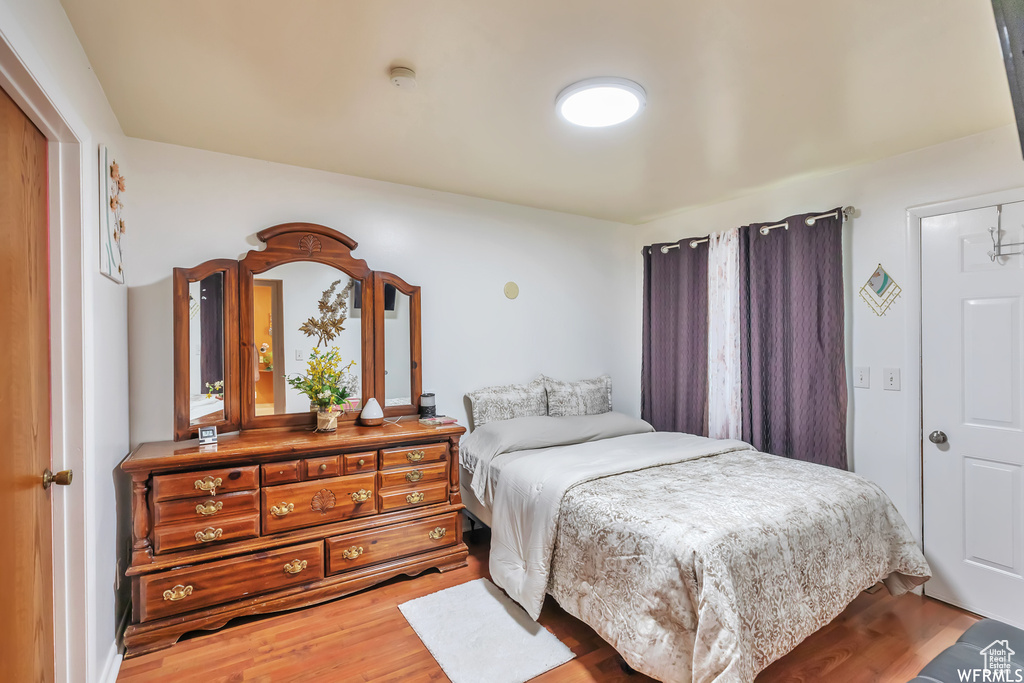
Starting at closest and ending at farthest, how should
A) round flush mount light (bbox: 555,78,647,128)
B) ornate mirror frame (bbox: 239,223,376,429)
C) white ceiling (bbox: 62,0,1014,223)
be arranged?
white ceiling (bbox: 62,0,1014,223), round flush mount light (bbox: 555,78,647,128), ornate mirror frame (bbox: 239,223,376,429)

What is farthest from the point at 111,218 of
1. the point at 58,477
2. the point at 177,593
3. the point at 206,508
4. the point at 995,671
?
the point at 995,671

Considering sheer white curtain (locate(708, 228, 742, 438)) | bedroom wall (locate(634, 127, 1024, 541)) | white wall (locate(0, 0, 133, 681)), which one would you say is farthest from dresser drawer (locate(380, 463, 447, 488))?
bedroom wall (locate(634, 127, 1024, 541))

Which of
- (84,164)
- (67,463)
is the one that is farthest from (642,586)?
(84,164)

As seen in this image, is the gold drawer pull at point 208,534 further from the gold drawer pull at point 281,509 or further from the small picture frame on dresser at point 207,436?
the small picture frame on dresser at point 207,436

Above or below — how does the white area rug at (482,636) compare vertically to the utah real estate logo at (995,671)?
below

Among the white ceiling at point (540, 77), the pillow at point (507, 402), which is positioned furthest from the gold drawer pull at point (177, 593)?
the white ceiling at point (540, 77)

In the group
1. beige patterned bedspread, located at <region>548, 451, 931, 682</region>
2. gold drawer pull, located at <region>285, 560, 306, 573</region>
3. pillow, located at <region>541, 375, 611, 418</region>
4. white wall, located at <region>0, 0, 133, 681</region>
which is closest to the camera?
white wall, located at <region>0, 0, 133, 681</region>

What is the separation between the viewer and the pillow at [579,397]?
374 centimetres

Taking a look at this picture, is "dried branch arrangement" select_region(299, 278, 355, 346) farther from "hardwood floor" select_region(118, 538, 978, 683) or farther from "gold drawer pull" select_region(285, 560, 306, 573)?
"hardwood floor" select_region(118, 538, 978, 683)

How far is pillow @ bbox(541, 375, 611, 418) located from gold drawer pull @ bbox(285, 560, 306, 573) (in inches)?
73.5

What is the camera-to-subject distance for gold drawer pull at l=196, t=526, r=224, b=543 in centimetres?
227

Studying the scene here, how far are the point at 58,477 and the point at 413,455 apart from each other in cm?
→ 158

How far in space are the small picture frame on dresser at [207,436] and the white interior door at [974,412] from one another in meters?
3.82

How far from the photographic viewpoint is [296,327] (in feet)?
9.42
